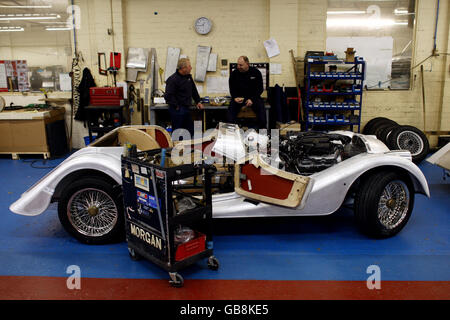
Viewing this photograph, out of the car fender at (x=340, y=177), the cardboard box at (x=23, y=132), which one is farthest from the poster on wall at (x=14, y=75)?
the car fender at (x=340, y=177)

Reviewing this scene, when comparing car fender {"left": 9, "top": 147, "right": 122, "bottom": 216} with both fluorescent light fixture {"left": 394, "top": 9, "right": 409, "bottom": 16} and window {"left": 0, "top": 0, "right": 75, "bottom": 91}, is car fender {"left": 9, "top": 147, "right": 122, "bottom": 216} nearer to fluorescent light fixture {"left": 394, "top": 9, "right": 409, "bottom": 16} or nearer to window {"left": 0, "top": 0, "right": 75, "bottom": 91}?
window {"left": 0, "top": 0, "right": 75, "bottom": 91}

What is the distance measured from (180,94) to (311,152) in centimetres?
348

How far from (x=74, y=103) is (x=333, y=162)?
6339 millimetres

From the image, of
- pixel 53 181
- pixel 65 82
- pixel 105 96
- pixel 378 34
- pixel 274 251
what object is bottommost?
pixel 274 251

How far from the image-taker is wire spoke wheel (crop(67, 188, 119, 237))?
11.7 feet

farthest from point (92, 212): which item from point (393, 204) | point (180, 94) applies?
point (180, 94)

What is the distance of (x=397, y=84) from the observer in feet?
26.9

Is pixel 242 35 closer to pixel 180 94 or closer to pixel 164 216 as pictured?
pixel 180 94

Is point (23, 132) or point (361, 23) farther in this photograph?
point (361, 23)

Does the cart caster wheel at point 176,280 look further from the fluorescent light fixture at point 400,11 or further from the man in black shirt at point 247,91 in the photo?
the fluorescent light fixture at point 400,11

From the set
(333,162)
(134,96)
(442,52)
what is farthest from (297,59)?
(333,162)

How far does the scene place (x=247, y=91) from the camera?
7258 mm

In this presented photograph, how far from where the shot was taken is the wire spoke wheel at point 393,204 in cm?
366

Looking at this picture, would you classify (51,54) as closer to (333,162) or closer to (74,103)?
(74,103)
